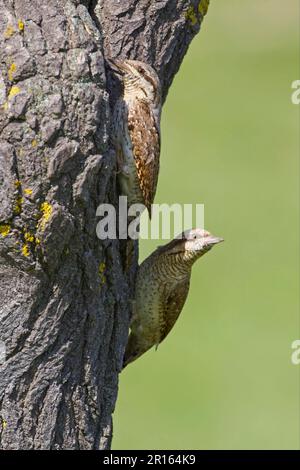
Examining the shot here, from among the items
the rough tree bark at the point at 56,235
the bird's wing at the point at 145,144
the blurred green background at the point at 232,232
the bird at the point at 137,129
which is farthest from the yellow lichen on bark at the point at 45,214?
the blurred green background at the point at 232,232

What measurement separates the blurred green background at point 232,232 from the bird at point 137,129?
5801mm

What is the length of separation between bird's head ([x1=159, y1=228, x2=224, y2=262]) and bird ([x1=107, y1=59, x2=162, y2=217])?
761 millimetres

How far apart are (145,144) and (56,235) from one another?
124 centimetres

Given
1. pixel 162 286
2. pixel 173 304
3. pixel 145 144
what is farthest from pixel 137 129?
pixel 173 304

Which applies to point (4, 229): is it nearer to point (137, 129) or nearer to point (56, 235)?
point (56, 235)

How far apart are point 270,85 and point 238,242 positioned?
237 inches

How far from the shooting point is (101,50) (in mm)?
6070

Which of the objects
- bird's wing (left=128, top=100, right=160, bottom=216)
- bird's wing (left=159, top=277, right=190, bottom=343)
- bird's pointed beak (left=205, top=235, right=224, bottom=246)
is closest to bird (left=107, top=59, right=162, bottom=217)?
bird's wing (left=128, top=100, right=160, bottom=216)

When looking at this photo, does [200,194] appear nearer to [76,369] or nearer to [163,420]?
[163,420]

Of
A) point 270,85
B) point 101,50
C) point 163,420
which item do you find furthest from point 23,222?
point 270,85

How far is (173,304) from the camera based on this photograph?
330 inches

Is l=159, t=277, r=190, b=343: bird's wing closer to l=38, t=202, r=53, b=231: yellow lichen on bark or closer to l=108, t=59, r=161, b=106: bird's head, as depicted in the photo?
l=108, t=59, r=161, b=106: bird's head

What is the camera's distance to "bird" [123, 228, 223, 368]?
7.87 meters

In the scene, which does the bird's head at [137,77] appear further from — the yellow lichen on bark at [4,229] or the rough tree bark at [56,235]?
the yellow lichen on bark at [4,229]
